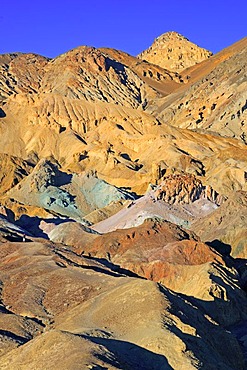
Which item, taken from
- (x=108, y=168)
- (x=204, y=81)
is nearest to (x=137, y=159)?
(x=108, y=168)

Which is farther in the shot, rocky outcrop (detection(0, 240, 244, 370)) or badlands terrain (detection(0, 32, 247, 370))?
badlands terrain (detection(0, 32, 247, 370))

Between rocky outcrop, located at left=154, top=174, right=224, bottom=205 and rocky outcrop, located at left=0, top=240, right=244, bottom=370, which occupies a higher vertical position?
rocky outcrop, located at left=0, top=240, right=244, bottom=370

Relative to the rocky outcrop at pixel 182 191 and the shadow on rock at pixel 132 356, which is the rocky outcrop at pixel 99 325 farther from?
the rocky outcrop at pixel 182 191

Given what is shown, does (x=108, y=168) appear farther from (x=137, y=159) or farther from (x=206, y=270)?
(x=206, y=270)

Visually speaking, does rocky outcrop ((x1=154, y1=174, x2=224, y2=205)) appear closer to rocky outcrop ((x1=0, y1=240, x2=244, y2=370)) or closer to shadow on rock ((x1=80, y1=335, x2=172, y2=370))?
rocky outcrop ((x1=0, y1=240, x2=244, y2=370))

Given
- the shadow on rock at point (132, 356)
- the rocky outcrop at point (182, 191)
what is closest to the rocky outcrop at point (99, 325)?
the shadow on rock at point (132, 356)

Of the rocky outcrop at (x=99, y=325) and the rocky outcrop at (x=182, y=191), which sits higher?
the rocky outcrop at (x=99, y=325)

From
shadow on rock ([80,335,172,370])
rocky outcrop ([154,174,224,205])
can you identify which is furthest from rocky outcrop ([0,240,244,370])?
rocky outcrop ([154,174,224,205])

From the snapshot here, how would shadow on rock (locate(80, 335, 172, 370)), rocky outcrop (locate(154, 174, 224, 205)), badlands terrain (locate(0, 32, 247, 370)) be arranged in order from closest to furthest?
shadow on rock (locate(80, 335, 172, 370)), badlands terrain (locate(0, 32, 247, 370)), rocky outcrop (locate(154, 174, 224, 205))
